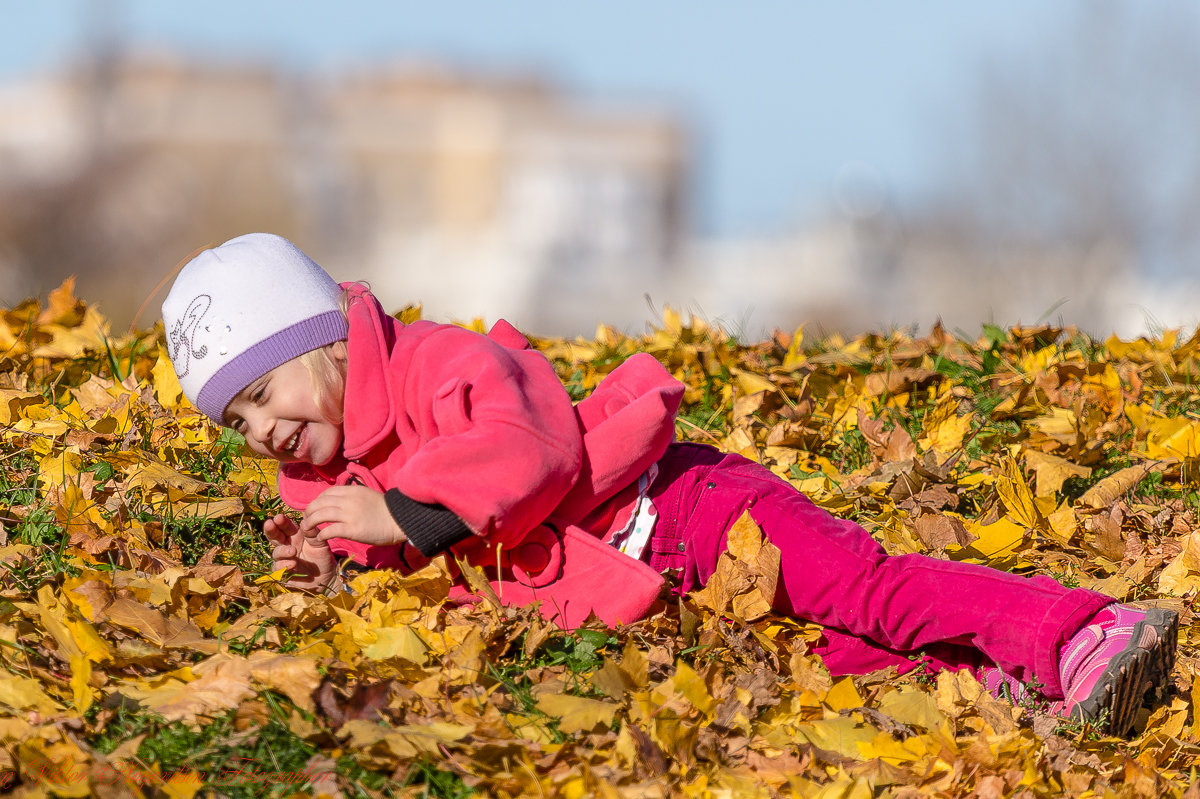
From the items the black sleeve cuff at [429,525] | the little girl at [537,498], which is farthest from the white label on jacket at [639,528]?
the black sleeve cuff at [429,525]

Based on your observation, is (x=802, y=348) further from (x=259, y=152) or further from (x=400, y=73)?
(x=400, y=73)

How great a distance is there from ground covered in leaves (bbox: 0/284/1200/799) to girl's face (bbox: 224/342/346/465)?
27cm

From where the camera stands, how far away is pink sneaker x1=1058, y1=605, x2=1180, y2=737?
2.22m

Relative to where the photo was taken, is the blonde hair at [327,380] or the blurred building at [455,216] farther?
the blurred building at [455,216]

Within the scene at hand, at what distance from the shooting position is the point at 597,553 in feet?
8.05

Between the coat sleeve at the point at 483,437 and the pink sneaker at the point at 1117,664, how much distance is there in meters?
1.01

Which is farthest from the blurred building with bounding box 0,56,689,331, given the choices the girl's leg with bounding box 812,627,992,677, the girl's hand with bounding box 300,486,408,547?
the girl's leg with bounding box 812,627,992,677

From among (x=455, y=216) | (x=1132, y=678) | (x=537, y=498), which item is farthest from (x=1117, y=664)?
(x=455, y=216)

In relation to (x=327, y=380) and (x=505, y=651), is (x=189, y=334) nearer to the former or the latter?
(x=327, y=380)

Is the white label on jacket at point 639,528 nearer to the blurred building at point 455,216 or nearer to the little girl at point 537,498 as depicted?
the little girl at point 537,498

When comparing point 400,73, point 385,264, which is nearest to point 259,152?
point 385,264

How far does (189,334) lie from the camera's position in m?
2.45

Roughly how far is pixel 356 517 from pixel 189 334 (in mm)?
515

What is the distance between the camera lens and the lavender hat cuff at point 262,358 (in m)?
2.41
